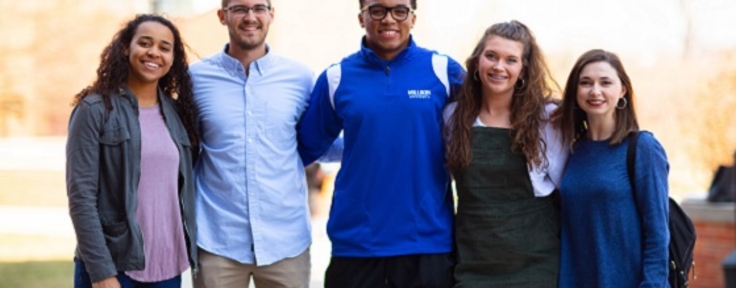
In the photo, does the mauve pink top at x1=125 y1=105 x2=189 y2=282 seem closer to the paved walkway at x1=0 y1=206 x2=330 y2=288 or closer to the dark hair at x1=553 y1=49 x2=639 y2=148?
the dark hair at x1=553 y1=49 x2=639 y2=148

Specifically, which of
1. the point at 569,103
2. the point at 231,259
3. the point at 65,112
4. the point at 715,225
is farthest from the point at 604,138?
the point at 65,112

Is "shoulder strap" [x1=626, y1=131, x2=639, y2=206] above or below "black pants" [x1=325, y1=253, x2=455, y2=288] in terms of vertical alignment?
above

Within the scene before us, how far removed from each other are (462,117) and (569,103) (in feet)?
1.32

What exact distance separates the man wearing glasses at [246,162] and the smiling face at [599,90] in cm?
114

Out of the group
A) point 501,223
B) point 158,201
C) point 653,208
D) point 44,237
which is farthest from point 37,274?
point 653,208

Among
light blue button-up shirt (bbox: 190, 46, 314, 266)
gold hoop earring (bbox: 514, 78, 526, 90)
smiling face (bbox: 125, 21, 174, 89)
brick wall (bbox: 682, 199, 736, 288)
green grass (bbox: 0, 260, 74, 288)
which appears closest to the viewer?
smiling face (bbox: 125, 21, 174, 89)

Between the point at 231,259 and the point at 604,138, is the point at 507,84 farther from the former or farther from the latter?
the point at 231,259

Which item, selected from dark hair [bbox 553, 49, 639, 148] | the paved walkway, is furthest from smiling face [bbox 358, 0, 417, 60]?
the paved walkway

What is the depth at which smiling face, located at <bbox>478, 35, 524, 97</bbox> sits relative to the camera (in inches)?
144

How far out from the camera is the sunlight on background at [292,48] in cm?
1351

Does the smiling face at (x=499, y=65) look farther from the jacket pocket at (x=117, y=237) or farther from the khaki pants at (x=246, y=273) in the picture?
the jacket pocket at (x=117, y=237)

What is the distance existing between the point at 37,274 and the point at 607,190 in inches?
294

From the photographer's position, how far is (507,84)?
12.1 ft

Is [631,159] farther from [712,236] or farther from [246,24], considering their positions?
[712,236]
